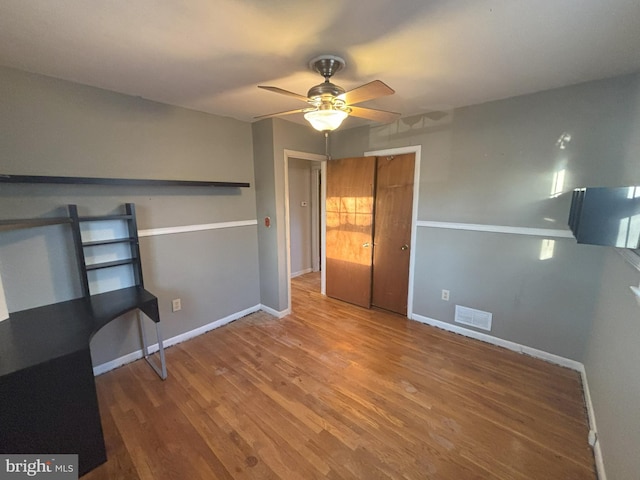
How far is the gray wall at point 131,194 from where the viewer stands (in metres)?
1.79

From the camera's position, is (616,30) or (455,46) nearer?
(616,30)

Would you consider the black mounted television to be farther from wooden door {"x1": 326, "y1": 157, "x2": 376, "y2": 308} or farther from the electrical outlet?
the electrical outlet

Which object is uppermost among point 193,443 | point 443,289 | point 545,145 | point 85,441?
point 545,145

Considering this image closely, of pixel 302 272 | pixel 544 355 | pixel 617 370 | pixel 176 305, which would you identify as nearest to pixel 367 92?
pixel 617 370

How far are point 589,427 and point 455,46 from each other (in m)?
2.62

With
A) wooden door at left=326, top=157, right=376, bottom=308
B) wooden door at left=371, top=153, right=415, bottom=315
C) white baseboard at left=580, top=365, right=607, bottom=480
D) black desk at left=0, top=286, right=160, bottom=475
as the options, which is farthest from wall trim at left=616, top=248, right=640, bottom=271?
black desk at left=0, top=286, right=160, bottom=475

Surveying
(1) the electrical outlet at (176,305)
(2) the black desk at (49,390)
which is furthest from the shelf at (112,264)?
(1) the electrical outlet at (176,305)

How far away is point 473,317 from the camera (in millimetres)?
2750

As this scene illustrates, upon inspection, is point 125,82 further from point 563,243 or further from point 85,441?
point 563,243

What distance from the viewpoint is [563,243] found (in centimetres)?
222

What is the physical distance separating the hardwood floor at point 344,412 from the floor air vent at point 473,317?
0.20 metres

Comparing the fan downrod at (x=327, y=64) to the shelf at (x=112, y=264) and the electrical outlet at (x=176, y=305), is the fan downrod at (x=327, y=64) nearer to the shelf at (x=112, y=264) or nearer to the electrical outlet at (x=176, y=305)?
the shelf at (x=112, y=264)

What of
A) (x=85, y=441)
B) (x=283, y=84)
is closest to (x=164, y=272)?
(x=85, y=441)

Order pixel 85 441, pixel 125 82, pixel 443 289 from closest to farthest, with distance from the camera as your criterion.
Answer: pixel 85 441 → pixel 125 82 → pixel 443 289
